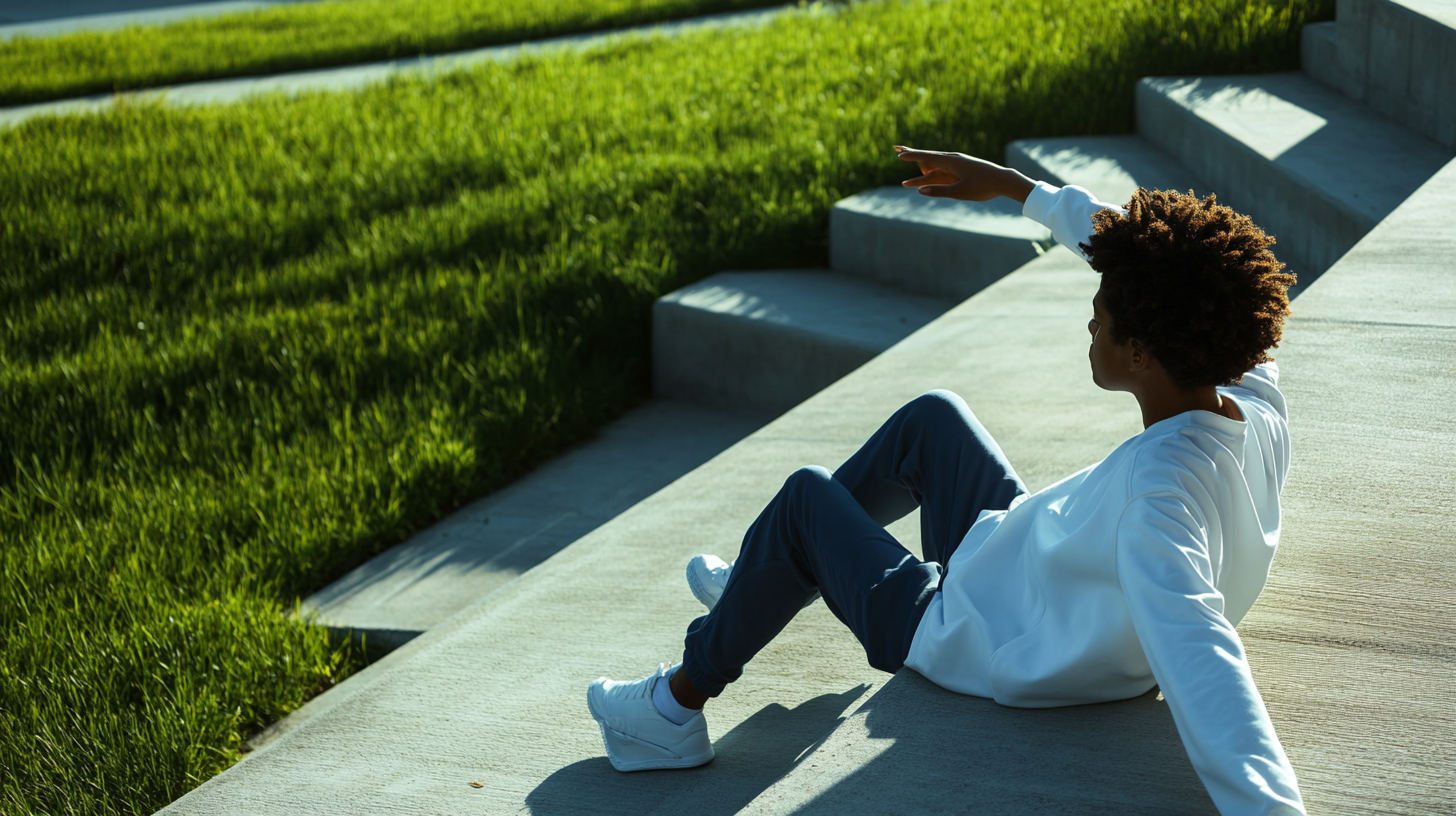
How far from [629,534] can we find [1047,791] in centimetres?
188

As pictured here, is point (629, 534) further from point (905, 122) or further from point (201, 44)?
point (201, 44)

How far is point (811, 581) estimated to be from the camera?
2.19m

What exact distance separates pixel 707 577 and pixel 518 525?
5.51ft

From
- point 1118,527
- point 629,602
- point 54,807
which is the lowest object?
point 54,807

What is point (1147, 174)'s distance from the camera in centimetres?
523

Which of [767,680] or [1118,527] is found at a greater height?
[1118,527]

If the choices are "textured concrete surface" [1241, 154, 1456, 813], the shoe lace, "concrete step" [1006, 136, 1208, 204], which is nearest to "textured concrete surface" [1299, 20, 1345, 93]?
"concrete step" [1006, 136, 1208, 204]

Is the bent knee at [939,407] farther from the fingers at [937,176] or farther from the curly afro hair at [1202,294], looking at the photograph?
the curly afro hair at [1202,294]

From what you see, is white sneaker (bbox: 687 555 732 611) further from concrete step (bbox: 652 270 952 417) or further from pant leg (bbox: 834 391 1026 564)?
concrete step (bbox: 652 270 952 417)

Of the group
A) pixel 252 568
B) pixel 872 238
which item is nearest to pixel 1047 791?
pixel 252 568

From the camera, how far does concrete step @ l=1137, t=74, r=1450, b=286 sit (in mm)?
4031

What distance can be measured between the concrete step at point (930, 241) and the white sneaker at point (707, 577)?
108 inches

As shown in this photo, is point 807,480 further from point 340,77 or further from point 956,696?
point 340,77

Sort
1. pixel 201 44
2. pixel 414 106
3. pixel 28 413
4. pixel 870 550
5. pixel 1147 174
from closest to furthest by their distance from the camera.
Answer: pixel 870 550 → pixel 28 413 → pixel 1147 174 → pixel 414 106 → pixel 201 44
